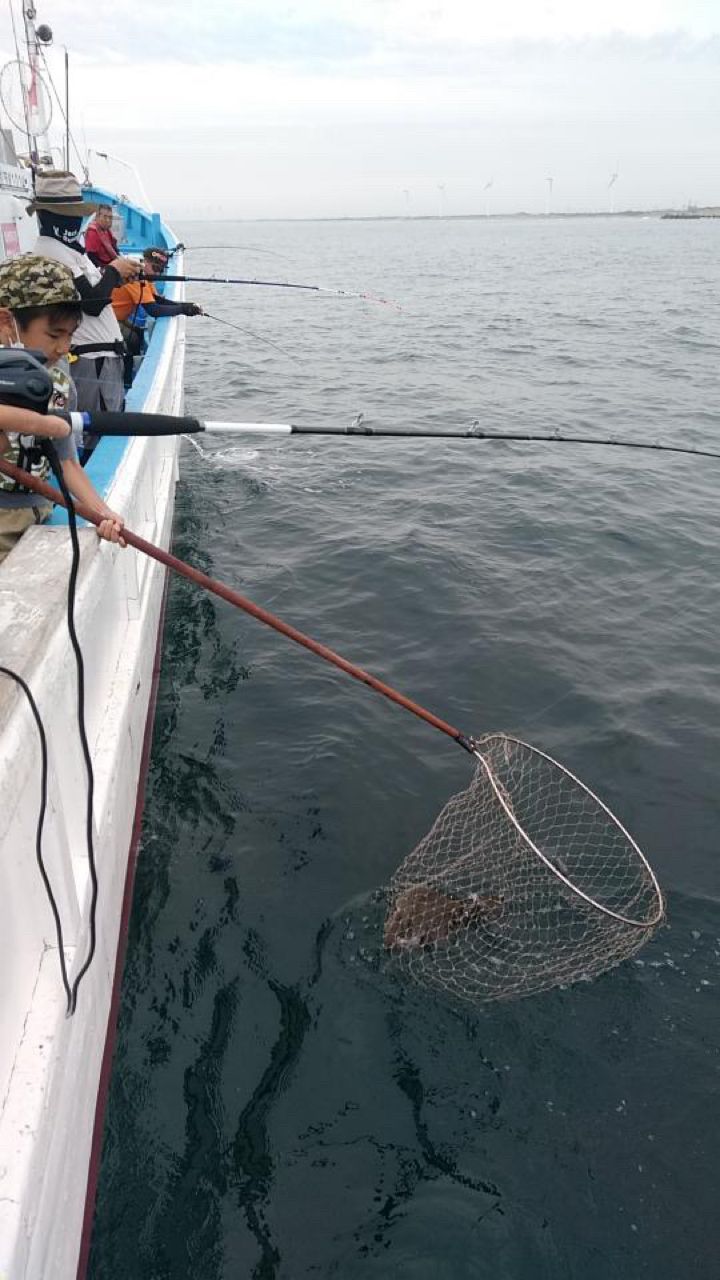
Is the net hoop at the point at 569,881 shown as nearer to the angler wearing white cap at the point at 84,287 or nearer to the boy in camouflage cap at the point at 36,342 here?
the boy in camouflage cap at the point at 36,342

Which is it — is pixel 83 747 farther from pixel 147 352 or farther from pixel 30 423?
pixel 147 352

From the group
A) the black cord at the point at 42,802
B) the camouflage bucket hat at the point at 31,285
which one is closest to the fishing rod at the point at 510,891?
the black cord at the point at 42,802

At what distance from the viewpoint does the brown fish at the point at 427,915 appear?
4.38 m

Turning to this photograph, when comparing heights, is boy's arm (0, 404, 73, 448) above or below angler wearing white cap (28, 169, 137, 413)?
below

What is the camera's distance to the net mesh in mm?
4254

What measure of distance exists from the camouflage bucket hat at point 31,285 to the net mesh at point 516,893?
3.13 meters

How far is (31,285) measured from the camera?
11.3ft

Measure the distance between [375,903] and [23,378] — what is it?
3.43m

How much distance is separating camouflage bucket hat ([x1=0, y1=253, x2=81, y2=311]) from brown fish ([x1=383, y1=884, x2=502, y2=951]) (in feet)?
11.8

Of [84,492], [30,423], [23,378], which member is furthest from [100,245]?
[30,423]

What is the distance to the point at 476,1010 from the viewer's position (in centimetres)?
410

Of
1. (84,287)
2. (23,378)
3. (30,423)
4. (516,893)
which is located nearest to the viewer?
(30,423)

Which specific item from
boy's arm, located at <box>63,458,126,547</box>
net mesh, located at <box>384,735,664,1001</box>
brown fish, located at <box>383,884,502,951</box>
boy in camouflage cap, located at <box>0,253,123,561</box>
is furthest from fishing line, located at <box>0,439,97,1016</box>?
net mesh, located at <box>384,735,664,1001</box>

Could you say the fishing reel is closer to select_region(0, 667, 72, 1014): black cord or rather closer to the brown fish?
select_region(0, 667, 72, 1014): black cord
